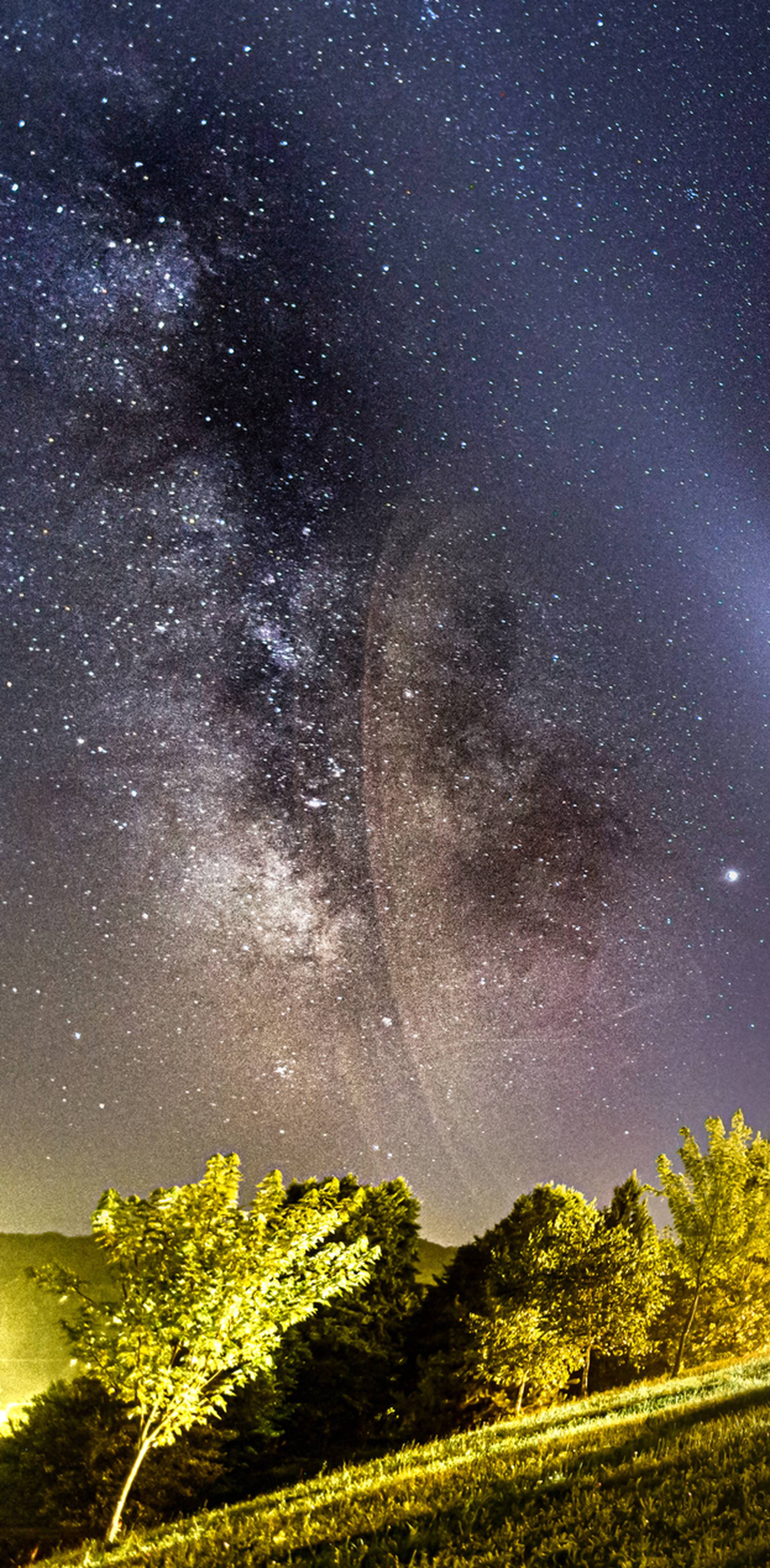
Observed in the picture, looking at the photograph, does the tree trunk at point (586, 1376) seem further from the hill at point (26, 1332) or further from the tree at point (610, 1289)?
the hill at point (26, 1332)

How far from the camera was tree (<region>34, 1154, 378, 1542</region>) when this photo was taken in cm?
1312

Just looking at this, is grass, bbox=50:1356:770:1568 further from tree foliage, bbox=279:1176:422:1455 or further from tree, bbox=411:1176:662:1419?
tree foliage, bbox=279:1176:422:1455

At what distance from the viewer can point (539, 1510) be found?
6191mm

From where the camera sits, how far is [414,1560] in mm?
5461

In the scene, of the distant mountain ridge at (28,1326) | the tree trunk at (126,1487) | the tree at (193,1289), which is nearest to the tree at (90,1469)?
the tree trunk at (126,1487)

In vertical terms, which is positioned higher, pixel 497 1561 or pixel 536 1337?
pixel 497 1561

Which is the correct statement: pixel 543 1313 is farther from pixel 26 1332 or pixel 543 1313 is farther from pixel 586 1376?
pixel 26 1332

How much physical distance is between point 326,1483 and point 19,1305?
5976 inches

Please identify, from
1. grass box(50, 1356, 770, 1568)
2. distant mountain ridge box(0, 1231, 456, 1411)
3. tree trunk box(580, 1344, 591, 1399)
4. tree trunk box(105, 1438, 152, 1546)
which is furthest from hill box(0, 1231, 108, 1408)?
grass box(50, 1356, 770, 1568)

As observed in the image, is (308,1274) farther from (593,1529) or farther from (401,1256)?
(401,1256)

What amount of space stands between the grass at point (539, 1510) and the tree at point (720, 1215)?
19142mm

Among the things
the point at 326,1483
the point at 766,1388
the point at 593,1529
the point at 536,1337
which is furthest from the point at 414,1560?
the point at 536,1337

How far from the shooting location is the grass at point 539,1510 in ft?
17.5

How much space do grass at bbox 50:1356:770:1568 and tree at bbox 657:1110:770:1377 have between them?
1914 centimetres
